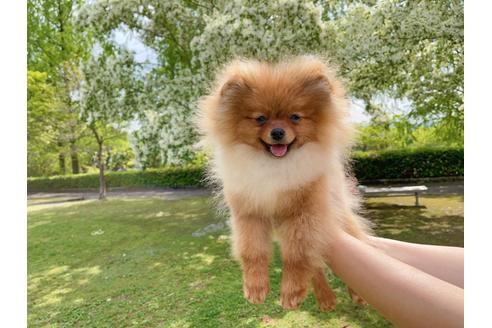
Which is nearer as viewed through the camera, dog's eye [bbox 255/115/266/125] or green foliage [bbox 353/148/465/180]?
dog's eye [bbox 255/115/266/125]

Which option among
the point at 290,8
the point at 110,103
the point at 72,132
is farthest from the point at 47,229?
the point at 290,8

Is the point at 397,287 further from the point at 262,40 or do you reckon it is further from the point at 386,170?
the point at 386,170

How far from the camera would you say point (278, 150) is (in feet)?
1.57

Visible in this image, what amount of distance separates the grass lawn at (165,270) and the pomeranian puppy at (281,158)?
49 cm

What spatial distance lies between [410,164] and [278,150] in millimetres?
3584

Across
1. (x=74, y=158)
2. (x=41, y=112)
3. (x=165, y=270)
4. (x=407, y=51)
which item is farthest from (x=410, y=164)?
(x=74, y=158)

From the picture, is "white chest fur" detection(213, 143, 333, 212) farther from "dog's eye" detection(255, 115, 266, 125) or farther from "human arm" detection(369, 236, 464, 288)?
"human arm" detection(369, 236, 464, 288)

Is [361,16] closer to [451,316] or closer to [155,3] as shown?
[155,3]

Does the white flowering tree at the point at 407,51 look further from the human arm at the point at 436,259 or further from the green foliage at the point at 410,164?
the green foliage at the point at 410,164

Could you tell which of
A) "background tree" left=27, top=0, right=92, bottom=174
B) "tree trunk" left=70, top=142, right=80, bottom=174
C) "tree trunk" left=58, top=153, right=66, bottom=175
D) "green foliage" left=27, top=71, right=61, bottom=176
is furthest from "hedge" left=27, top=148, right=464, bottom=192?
"tree trunk" left=58, top=153, right=66, bottom=175

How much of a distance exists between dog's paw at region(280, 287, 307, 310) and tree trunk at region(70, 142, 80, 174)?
16.7 ft

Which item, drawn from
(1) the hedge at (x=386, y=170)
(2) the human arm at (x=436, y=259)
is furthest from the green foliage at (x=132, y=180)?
(2) the human arm at (x=436, y=259)

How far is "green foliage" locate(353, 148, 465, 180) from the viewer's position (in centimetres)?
312

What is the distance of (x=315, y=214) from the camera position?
19.6 inches
